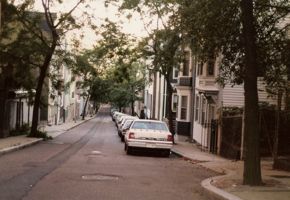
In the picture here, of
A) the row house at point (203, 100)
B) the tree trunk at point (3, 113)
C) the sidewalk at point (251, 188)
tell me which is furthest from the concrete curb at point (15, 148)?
the sidewalk at point (251, 188)

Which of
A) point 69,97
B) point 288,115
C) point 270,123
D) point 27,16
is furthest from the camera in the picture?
point 69,97

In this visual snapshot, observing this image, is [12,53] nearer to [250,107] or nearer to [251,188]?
[250,107]

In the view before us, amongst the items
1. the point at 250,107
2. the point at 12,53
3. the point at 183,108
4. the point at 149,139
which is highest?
the point at 12,53

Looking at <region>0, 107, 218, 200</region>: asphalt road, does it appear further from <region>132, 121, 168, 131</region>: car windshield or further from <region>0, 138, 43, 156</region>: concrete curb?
<region>132, 121, 168, 131</region>: car windshield

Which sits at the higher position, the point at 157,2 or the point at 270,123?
Answer: the point at 157,2

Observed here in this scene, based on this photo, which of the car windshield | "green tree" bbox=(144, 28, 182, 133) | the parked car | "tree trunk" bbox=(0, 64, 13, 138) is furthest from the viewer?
"tree trunk" bbox=(0, 64, 13, 138)

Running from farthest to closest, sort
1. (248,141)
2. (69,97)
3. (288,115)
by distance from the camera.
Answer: (69,97) < (288,115) < (248,141)

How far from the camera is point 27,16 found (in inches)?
1447

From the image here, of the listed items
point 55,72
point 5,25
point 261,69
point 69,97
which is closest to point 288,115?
point 261,69

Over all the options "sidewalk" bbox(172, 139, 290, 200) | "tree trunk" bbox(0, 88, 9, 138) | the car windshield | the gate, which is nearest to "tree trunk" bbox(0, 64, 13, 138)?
"tree trunk" bbox(0, 88, 9, 138)

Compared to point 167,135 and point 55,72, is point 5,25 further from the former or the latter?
point 167,135

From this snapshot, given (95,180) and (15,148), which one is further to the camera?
(15,148)

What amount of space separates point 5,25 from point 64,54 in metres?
4.53

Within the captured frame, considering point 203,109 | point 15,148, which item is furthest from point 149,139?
point 203,109
